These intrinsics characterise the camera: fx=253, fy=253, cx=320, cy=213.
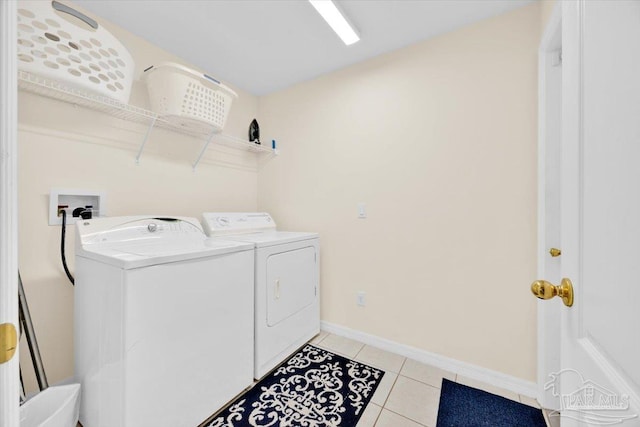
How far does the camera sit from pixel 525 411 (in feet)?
4.62

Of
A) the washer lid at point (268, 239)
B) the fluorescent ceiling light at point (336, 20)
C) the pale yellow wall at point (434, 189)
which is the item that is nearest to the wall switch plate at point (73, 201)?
the washer lid at point (268, 239)

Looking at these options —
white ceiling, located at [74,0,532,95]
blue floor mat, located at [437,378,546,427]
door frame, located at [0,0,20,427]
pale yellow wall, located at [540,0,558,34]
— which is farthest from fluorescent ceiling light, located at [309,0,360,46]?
blue floor mat, located at [437,378,546,427]

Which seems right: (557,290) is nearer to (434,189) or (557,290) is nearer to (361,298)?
(434,189)

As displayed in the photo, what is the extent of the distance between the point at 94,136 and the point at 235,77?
1259 millimetres

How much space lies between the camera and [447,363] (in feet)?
5.82

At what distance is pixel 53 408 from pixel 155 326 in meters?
0.67

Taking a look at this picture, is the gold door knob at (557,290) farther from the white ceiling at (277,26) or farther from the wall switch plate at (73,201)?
the wall switch plate at (73,201)

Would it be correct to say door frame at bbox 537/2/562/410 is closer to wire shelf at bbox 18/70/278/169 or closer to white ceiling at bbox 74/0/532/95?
white ceiling at bbox 74/0/532/95

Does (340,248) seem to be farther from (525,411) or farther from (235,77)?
(235,77)

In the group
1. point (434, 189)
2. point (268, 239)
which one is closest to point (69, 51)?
point (268, 239)

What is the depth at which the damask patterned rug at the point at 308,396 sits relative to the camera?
4.42 feet

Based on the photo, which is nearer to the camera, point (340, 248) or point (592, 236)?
point (592, 236)

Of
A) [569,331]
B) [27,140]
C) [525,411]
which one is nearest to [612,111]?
[569,331]

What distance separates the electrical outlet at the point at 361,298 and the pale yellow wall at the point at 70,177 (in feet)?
5.09
